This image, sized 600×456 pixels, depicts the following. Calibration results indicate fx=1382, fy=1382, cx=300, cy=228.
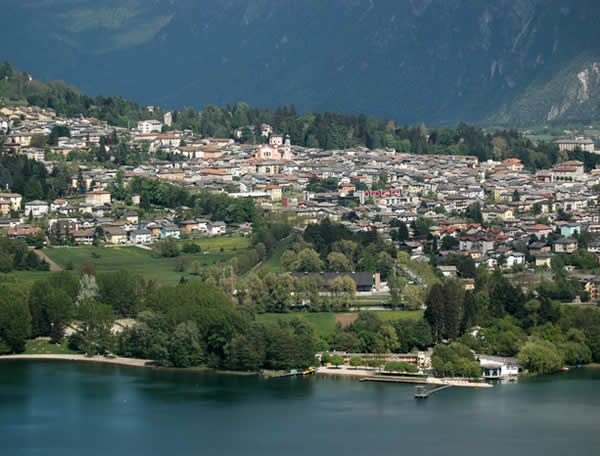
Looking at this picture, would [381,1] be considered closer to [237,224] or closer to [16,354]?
[237,224]

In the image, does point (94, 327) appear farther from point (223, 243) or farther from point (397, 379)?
point (223, 243)

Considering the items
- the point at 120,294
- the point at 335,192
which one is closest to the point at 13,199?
the point at 335,192

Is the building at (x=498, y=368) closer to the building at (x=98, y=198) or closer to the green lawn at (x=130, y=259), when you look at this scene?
the green lawn at (x=130, y=259)

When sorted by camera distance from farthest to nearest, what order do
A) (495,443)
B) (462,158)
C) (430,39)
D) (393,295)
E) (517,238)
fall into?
(430,39) < (462,158) < (517,238) < (393,295) < (495,443)

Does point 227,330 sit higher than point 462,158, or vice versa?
point 462,158

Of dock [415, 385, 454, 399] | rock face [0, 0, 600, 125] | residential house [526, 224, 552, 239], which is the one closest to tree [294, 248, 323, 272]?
residential house [526, 224, 552, 239]

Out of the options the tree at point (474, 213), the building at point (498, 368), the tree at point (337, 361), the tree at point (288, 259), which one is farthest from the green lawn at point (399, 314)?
the tree at point (474, 213)

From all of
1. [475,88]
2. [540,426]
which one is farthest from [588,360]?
[475,88]
